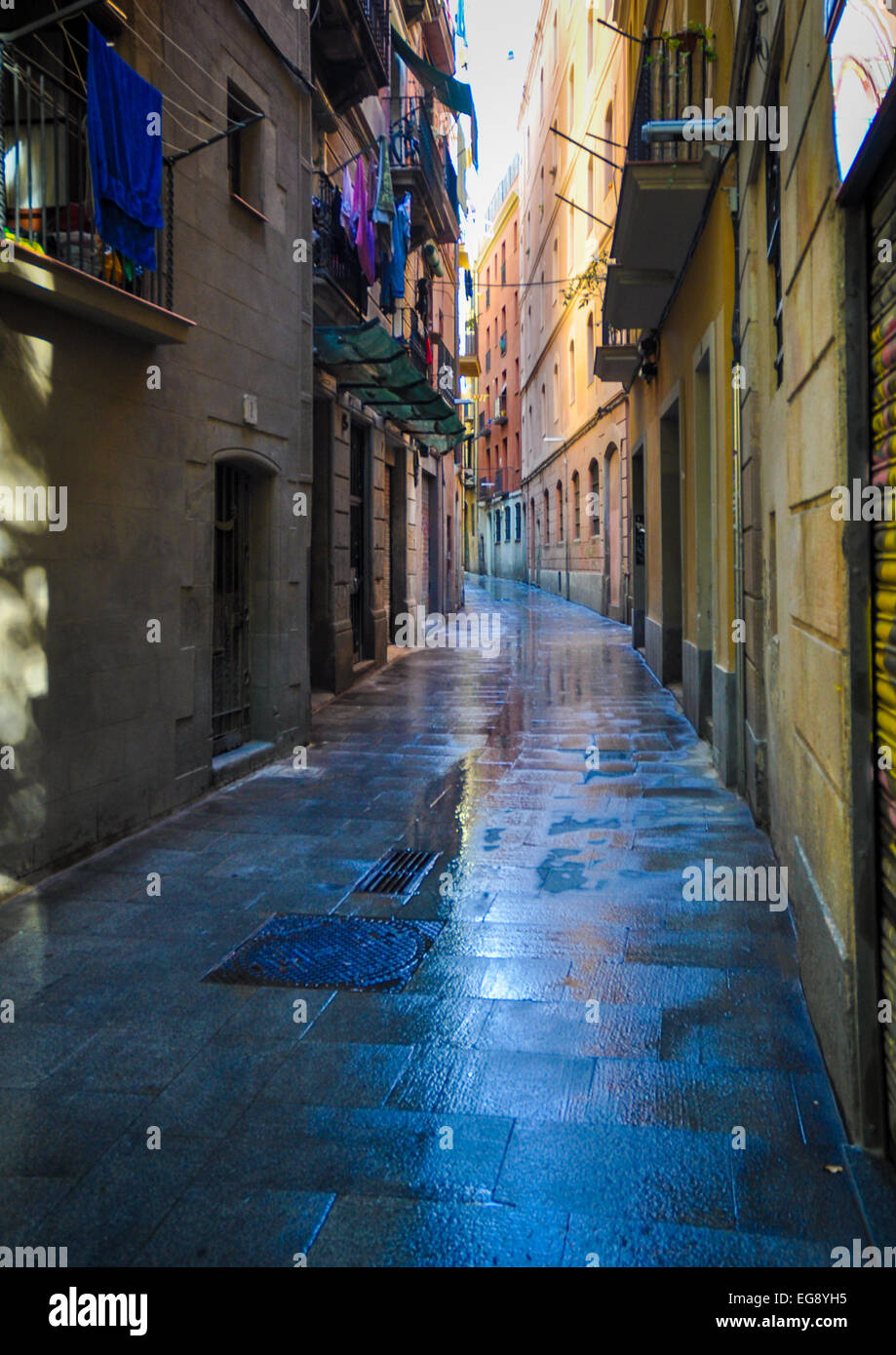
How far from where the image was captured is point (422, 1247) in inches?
99.0

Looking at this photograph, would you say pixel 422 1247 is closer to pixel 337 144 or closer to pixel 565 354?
pixel 337 144

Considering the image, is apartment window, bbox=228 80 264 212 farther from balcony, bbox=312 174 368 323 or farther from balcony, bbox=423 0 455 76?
balcony, bbox=423 0 455 76

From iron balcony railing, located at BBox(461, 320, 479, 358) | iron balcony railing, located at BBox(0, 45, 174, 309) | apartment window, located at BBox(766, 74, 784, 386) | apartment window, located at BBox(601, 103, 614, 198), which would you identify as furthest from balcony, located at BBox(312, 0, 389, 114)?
iron balcony railing, located at BBox(461, 320, 479, 358)

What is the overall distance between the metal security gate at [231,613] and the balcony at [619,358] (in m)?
7.63

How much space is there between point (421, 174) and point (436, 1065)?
53.0 ft

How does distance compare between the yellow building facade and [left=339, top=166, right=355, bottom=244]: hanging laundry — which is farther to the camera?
the yellow building facade

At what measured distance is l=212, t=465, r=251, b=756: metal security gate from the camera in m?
8.47

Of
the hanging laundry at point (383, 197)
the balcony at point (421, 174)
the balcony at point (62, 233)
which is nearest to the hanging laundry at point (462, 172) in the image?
the balcony at point (421, 174)

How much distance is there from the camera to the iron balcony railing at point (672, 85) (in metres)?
8.86

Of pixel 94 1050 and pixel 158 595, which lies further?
pixel 158 595

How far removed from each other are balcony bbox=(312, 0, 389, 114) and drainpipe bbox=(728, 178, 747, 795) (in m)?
5.97

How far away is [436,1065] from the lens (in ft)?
11.5
